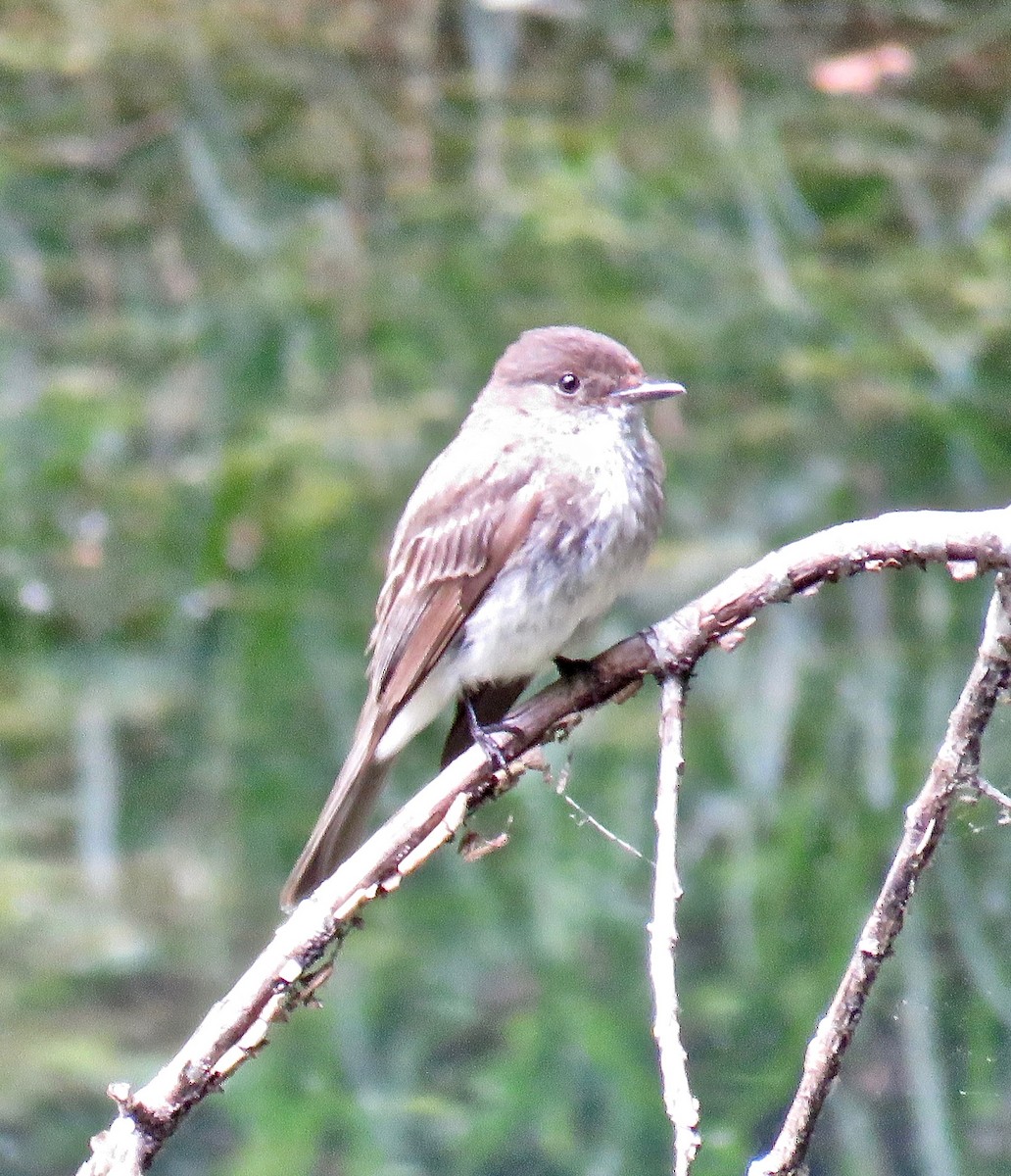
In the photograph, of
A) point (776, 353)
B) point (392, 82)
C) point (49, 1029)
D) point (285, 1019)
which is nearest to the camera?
point (285, 1019)

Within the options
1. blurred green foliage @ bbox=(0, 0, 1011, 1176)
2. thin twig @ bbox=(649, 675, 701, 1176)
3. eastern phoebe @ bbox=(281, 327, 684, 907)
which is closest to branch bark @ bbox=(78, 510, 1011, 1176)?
thin twig @ bbox=(649, 675, 701, 1176)

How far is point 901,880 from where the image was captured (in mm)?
1526

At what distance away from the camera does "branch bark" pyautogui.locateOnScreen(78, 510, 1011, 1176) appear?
1.65m

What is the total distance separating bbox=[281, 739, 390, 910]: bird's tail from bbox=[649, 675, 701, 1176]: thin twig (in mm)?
1053

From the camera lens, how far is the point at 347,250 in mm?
4539

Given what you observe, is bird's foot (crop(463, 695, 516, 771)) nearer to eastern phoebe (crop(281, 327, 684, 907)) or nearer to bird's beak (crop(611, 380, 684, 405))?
eastern phoebe (crop(281, 327, 684, 907))

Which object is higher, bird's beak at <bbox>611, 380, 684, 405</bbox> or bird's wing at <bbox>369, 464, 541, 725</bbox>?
bird's beak at <bbox>611, 380, 684, 405</bbox>

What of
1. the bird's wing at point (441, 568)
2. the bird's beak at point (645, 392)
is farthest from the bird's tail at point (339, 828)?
the bird's beak at point (645, 392)

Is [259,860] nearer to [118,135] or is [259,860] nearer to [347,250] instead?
[347,250]

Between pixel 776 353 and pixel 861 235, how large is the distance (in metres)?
0.60

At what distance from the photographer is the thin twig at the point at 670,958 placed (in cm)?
149

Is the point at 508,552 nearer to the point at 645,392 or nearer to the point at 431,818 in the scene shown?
the point at 645,392

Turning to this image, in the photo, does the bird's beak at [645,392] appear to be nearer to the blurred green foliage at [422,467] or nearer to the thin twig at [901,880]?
the blurred green foliage at [422,467]

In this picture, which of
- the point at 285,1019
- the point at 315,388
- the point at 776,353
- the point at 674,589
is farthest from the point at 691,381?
the point at 285,1019
